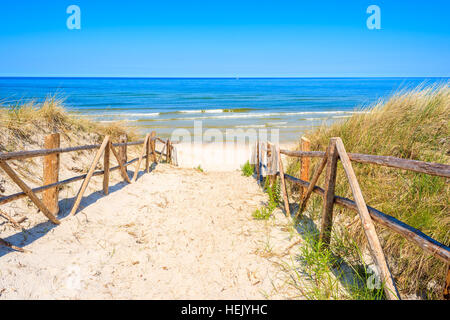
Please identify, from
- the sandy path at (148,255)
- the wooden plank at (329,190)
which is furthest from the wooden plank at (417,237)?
the sandy path at (148,255)

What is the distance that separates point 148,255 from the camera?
12.2 feet

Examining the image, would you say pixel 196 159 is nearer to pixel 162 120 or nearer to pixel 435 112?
pixel 435 112

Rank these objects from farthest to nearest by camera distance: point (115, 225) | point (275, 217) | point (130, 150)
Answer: point (130, 150) < point (275, 217) < point (115, 225)

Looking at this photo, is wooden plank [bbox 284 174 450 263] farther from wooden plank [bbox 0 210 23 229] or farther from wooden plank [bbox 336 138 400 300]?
wooden plank [bbox 0 210 23 229]

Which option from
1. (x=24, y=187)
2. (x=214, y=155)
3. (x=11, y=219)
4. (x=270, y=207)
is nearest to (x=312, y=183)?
(x=270, y=207)

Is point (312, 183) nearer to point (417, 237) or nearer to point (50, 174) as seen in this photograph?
point (417, 237)

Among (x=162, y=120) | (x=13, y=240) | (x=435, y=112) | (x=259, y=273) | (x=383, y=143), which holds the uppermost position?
(x=162, y=120)

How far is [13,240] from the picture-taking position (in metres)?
3.74

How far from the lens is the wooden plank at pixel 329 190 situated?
3.35m

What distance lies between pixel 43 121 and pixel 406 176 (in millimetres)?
7856

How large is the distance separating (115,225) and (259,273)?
2.59m

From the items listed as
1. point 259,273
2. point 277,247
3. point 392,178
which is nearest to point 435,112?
point 392,178

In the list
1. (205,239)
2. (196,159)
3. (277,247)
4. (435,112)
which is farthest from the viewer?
(196,159)

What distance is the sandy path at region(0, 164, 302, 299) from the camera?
2.96 meters
